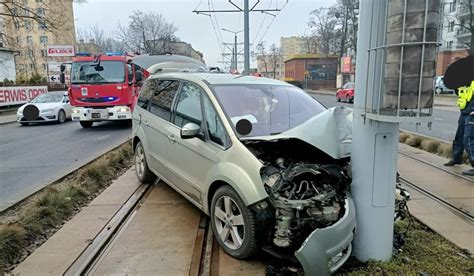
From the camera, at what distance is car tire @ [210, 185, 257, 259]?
10.6 feet

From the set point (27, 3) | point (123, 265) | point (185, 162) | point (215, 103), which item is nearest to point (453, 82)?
point (215, 103)

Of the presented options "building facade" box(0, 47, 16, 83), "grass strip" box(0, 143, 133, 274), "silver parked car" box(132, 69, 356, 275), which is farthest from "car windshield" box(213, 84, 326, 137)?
"building facade" box(0, 47, 16, 83)

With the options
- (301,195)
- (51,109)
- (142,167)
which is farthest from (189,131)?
(51,109)

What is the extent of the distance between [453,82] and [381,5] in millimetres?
1616

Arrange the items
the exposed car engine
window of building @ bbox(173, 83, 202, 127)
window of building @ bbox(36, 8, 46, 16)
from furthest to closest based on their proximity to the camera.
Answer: window of building @ bbox(36, 8, 46, 16)
window of building @ bbox(173, 83, 202, 127)
the exposed car engine

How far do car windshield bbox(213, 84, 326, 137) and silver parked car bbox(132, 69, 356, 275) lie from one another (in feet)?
0.04

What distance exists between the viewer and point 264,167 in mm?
3227

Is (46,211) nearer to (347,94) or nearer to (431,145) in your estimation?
(431,145)

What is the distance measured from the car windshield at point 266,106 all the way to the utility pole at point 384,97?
1048mm

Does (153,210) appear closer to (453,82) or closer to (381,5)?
(381,5)

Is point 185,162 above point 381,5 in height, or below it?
below

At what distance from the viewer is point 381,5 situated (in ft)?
9.47

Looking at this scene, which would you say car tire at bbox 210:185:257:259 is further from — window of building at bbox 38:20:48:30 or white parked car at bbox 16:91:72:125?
white parked car at bbox 16:91:72:125

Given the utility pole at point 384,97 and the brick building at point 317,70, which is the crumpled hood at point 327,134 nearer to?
the utility pole at point 384,97
